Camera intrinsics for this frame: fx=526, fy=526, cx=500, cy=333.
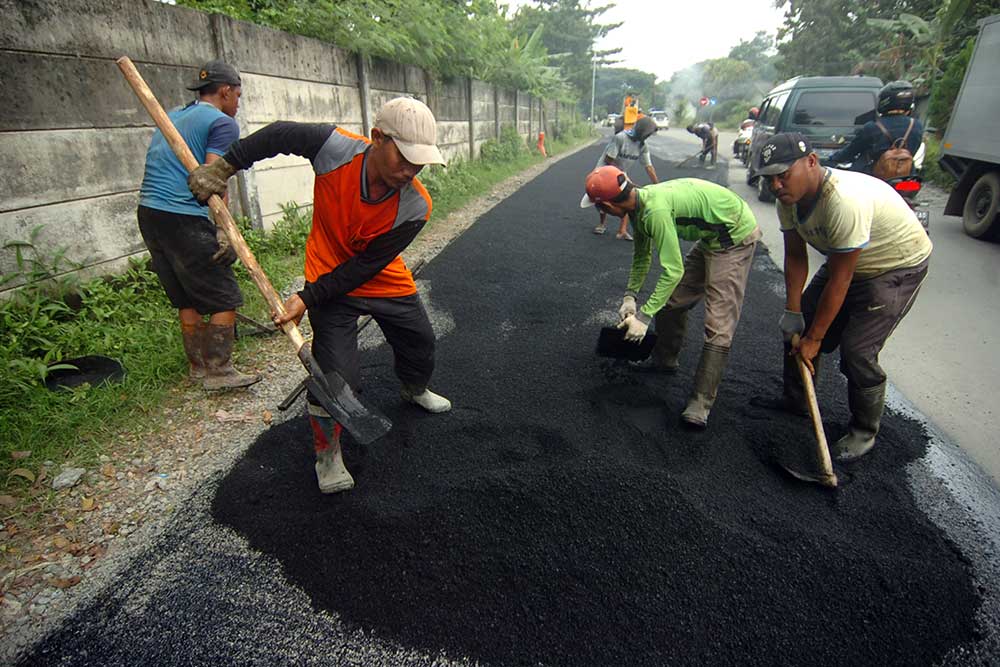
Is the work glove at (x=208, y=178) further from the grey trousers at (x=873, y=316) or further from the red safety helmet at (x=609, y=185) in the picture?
the grey trousers at (x=873, y=316)

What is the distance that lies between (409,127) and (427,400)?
1.49 metres

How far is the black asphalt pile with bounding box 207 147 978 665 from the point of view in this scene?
1.74 meters

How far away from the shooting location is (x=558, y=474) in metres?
2.31

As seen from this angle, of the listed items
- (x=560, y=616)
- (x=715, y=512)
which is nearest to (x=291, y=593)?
(x=560, y=616)

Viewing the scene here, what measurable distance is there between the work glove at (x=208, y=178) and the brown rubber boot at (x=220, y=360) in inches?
40.7

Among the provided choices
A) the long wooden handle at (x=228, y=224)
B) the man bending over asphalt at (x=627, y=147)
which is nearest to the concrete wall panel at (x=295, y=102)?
the long wooden handle at (x=228, y=224)

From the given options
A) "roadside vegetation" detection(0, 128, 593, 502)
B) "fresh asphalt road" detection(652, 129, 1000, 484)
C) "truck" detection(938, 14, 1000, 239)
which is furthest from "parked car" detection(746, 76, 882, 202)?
"roadside vegetation" detection(0, 128, 593, 502)

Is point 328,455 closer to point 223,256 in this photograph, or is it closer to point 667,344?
point 223,256

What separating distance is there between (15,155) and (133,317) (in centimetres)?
114

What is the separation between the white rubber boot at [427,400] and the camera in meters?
2.89

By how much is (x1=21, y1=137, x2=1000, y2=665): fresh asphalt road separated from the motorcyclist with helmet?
366 cm

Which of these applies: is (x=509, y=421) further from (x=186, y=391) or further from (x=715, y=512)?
(x=186, y=391)

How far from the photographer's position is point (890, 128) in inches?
207

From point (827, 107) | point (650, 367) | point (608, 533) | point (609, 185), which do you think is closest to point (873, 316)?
point (650, 367)
